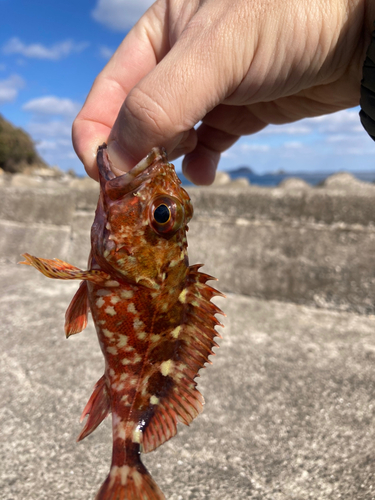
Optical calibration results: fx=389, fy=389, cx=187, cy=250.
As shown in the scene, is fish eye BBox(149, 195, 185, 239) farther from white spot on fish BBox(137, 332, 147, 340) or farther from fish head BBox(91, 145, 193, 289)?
white spot on fish BBox(137, 332, 147, 340)

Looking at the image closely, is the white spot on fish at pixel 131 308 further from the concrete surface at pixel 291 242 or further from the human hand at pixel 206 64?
the concrete surface at pixel 291 242

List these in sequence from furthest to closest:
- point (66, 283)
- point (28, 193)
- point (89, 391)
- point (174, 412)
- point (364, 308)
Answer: point (28, 193) < point (66, 283) < point (364, 308) < point (89, 391) < point (174, 412)

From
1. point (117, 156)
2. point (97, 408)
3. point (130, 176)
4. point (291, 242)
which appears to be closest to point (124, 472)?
point (97, 408)

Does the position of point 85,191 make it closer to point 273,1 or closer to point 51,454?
point 51,454

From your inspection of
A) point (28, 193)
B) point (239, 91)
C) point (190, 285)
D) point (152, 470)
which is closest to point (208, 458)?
point (152, 470)

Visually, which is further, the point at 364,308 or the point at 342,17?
the point at 364,308

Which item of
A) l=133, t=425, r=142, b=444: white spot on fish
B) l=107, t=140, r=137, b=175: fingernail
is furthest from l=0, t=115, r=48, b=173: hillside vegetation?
l=133, t=425, r=142, b=444: white spot on fish
